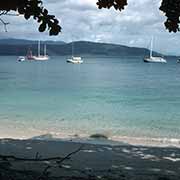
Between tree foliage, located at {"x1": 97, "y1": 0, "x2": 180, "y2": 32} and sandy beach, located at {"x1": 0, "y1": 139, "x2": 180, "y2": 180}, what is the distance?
1705 millimetres

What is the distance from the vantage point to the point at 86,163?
7.66 metres

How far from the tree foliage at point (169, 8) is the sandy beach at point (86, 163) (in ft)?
5.59

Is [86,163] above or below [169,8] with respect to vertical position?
below

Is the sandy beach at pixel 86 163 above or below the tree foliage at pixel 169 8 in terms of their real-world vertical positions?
below

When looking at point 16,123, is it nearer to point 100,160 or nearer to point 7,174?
point 100,160

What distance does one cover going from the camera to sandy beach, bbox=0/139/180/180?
5652mm

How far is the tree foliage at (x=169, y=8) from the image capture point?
498cm

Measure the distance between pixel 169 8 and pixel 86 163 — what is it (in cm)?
343

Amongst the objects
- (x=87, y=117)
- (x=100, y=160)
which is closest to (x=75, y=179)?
(x=100, y=160)

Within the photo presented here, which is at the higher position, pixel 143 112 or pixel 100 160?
pixel 100 160

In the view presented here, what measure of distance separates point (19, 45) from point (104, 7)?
161277 mm

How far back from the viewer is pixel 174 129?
18359 millimetres

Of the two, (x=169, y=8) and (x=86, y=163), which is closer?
(x=169, y=8)

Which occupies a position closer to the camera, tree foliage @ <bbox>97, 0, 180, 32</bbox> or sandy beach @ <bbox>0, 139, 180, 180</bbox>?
tree foliage @ <bbox>97, 0, 180, 32</bbox>
